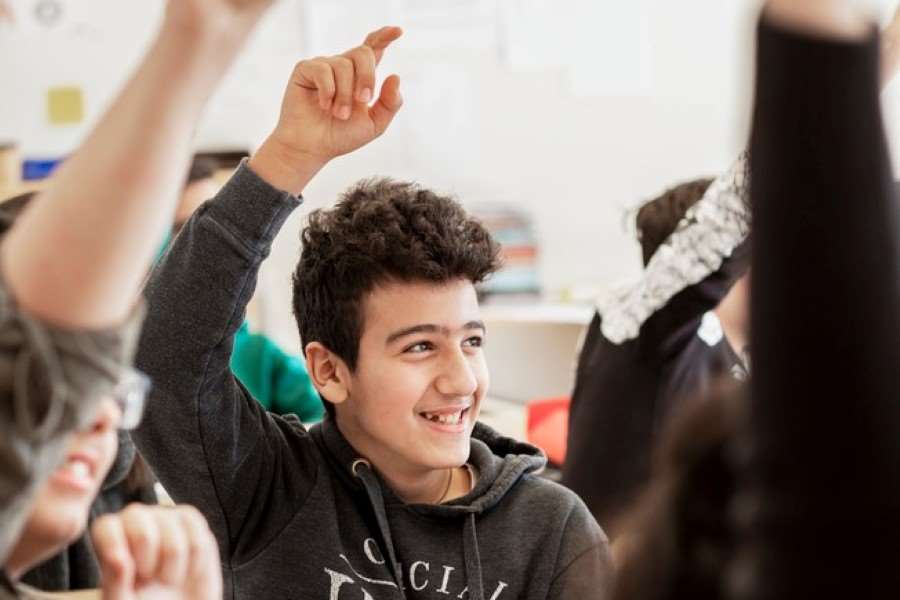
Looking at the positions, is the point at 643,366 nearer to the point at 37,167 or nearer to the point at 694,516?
the point at 694,516

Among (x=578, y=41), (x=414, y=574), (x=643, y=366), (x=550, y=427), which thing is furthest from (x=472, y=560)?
(x=578, y=41)

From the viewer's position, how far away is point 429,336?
57.1 inches

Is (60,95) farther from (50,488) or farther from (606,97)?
(50,488)

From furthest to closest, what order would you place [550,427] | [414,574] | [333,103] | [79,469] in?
[550,427]
[414,574]
[333,103]
[79,469]

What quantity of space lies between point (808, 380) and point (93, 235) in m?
0.34

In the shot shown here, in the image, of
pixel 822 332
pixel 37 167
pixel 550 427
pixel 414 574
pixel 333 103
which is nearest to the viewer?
pixel 822 332

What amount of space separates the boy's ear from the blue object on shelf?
9.08 ft

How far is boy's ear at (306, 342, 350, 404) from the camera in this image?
1493 millimetres

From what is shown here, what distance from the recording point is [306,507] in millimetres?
1351

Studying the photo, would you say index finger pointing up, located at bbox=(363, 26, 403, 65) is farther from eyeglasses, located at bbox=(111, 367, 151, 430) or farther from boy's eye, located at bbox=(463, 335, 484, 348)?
eyeglasses, located at bbox=(111, 367, 151, 430)

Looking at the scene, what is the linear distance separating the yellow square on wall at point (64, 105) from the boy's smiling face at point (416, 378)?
115 inches

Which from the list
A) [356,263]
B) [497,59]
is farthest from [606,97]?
[356,263]

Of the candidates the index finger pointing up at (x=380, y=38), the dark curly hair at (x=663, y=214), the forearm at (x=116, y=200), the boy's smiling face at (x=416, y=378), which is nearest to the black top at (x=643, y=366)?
the dark curly hair at (x=663, y=214)

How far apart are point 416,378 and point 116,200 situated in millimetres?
828
